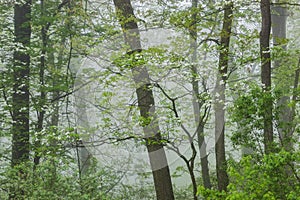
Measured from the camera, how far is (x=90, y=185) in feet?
22.0

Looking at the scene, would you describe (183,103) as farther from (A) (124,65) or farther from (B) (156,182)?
(A) (124,65)

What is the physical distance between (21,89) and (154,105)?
12.7 ft

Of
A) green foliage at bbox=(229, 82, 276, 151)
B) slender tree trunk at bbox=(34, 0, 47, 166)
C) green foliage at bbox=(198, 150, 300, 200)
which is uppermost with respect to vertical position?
slender tree trunk at bbox=(34, 0, 47, 166)

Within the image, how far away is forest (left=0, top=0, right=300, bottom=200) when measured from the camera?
16.8 ft

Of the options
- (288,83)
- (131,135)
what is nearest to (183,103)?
(288,83)

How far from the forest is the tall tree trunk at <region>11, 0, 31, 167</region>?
0.10 ft

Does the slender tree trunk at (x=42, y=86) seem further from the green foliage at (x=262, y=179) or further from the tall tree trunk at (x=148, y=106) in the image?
the green foliage at (x=262, y=179)

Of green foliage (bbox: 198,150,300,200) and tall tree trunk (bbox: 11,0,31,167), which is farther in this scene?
tall tree trunk (bbox: 11,0,31,167)

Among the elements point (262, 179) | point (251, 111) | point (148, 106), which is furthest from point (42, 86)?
point (262, 179)

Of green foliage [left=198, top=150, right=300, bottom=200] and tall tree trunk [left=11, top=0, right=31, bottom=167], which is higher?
tall tree trunk [left=11, top=0, right=31, bottom=167]

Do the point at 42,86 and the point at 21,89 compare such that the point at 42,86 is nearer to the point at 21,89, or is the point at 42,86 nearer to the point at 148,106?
the point at 21,89

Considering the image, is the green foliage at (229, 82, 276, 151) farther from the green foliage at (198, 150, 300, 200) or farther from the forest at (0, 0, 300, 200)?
the green foliage at (198, 150, 300, 200)

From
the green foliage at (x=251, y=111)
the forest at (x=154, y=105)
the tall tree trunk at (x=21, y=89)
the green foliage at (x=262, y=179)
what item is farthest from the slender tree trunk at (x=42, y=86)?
the green foliage at (x=262, y=179)

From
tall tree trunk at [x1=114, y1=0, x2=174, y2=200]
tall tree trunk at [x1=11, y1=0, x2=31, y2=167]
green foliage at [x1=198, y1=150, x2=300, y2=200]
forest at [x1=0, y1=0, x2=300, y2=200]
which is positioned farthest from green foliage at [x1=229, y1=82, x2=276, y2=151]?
tall tree trunk at [x1=11, y1=0, x2=31, y2=167]
